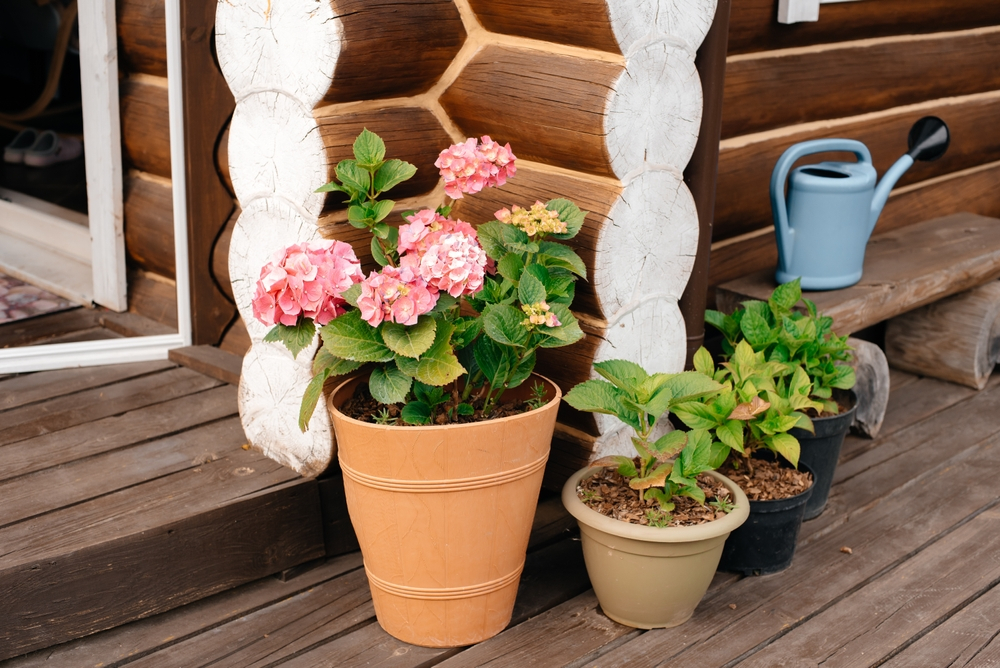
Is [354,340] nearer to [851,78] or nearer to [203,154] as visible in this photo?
[203,154]

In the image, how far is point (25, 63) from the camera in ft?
18.9

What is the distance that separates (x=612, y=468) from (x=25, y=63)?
16.2ft

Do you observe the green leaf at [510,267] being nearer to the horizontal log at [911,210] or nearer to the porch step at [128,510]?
the porch step at [128,510]

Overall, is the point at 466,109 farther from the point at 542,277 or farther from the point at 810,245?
the point at 810,245

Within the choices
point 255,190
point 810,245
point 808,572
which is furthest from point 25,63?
point 808,572

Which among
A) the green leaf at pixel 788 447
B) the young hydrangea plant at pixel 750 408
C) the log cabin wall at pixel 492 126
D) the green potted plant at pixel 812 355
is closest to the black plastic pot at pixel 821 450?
the green potted plant at pixel 812 355

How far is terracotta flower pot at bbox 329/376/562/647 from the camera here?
1.86 meters

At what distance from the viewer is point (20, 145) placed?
5.05 m

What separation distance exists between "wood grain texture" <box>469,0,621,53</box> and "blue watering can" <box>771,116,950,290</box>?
0.96m

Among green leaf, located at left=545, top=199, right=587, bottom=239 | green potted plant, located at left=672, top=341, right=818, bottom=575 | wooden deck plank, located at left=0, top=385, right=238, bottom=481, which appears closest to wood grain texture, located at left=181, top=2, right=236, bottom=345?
wooden deck plank, located at left=0, top=385, right=238, bottom=481

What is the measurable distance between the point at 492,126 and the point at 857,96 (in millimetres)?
1779

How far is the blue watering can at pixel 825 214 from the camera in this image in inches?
111

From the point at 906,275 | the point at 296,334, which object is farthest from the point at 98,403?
the point at 906,275

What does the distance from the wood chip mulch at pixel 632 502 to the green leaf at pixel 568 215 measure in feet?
1.80
